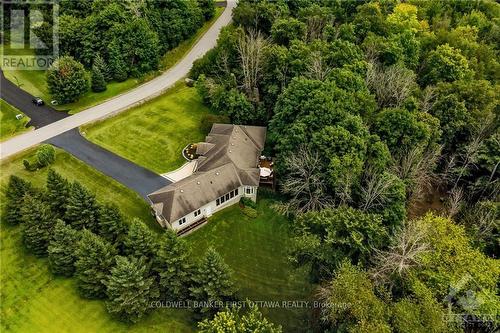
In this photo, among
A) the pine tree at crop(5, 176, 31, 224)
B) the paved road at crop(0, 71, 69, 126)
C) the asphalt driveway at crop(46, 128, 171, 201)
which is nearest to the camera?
the pine tree at crop(5, 176, 31, 224)

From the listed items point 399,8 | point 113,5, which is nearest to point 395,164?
point 399,8

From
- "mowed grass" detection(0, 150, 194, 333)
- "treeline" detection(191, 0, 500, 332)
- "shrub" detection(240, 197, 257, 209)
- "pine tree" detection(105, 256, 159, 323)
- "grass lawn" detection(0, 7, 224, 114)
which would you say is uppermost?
"treeline" detection(191, 0, 500, 332)

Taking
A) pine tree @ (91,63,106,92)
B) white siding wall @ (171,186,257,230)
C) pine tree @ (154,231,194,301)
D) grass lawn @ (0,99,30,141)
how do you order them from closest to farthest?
pine tree @ (154,231,194,301) < white siding wall @ (171,186,257,230) < grass lawn @ (0,99,30,141) < pine tree @ (91,63,106,92)

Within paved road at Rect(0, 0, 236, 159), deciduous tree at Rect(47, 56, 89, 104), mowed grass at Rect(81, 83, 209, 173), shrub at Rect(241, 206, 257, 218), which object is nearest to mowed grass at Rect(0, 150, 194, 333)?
mowed grass at Rect(81, 83, 209, 173)

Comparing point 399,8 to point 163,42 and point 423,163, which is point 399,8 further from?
point 163,42

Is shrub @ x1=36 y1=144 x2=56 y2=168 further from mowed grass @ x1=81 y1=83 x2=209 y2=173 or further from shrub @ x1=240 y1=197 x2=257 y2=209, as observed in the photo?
shrub @ x1=240 y1=197 x2=257 y2=209

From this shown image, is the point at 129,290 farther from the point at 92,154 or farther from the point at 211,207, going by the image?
the point at 92,154

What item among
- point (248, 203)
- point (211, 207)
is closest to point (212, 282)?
point (211, 207)

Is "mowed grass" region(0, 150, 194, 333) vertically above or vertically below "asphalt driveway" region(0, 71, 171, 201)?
below
